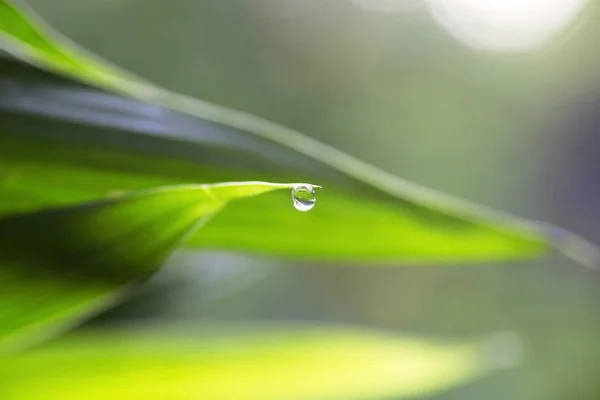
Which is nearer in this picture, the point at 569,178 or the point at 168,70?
the point at 168,70

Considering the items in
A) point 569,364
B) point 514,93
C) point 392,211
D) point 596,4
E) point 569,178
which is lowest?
point 392,211

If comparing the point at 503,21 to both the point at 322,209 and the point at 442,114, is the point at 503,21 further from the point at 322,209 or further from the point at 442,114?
the point at 322,209

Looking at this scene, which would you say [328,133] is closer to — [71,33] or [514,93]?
[514,93]

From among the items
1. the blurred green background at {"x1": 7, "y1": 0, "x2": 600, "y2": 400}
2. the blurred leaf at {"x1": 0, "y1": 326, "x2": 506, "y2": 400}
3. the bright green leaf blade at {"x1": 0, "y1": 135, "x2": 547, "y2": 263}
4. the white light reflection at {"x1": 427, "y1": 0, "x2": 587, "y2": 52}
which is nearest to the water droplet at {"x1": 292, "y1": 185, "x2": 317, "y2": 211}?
the bright green leaf blade at {"x1": 0, "y1": 135, "x2": 547, "y2": 263}

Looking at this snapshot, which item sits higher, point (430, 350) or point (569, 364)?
point (569, 364)

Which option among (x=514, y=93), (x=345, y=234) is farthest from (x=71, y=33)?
(x=345, y=234)

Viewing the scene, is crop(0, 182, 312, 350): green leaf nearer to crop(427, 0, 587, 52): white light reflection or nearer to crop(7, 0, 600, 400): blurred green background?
crop(7, 0, 600, 400): blurred green background

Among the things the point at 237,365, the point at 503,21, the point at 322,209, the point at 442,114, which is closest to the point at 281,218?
the point at 322,209

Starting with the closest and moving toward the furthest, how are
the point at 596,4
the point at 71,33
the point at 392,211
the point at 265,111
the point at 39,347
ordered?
the point at 392,211 < the point at 39,347 < the point at 71,33 < the point at 265,111 < the point at 596,4
